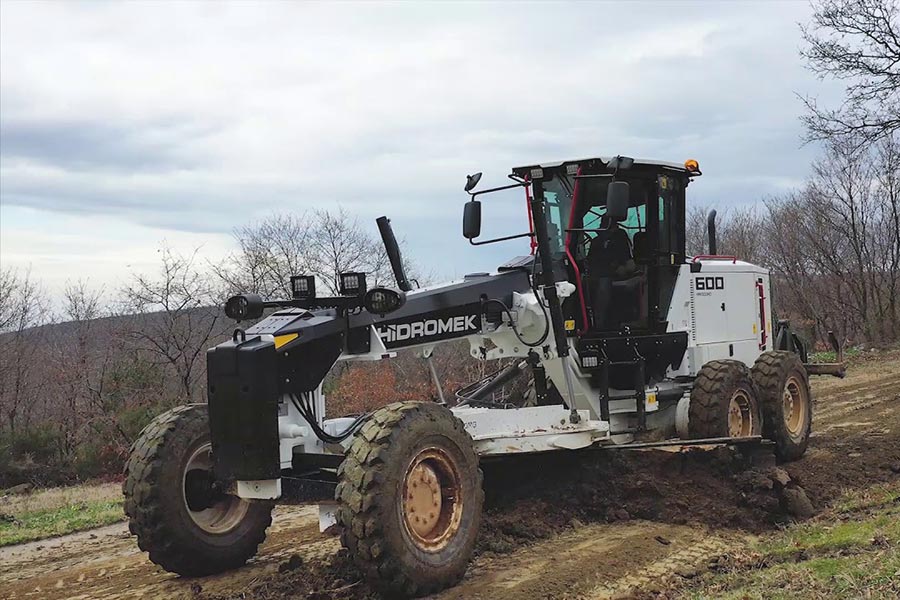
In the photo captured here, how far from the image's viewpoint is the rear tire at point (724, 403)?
316 inches

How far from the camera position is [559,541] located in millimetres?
6582

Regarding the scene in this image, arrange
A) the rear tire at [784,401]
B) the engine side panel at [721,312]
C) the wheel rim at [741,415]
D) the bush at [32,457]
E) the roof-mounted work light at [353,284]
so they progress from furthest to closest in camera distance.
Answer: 1. the bush at [32,457]
2. the engine side panel at [721,312]
3. the rear tire at [784,401]
4. the wheel rim at [741,415]
5. the roof-mounted work light at [353,284]

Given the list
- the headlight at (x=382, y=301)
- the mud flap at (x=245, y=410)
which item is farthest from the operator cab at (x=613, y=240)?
the mud flap at (x=245, y=410)

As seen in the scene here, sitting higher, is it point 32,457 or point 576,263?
point 576,263

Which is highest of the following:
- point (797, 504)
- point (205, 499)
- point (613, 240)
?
point (613, 240)

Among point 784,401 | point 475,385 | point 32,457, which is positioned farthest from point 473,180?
point 32,457

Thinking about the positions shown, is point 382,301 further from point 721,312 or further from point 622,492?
point 721,312

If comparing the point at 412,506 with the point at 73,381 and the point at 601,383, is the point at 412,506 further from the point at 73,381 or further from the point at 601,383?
the point at 73,381

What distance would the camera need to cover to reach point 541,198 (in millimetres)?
8070

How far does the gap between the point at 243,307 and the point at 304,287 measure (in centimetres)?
44

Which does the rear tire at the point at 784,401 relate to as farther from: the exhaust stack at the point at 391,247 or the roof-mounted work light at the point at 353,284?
the roof-mounted work light at the point at 353,284

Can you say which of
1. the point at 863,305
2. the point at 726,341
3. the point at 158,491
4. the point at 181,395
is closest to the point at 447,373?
the point at 181,395

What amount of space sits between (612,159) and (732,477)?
283 centimetres

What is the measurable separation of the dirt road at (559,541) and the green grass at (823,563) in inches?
11.0
